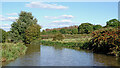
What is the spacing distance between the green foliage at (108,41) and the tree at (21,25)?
15.8 metres

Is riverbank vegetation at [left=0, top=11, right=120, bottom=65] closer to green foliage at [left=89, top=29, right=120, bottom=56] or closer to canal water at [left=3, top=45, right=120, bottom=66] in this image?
green foliage at [left=89, top=29, right=120, bottom=56]

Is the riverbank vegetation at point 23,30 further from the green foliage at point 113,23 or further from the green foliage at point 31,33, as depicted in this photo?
the green foliage at point 113,23

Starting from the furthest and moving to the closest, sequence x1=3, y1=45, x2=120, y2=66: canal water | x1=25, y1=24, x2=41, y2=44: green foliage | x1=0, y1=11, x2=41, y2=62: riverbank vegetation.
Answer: x1=0, y1=11, x2=41, y2=62: riverbank vegetation, x1=25, y1=24, x2=41, y2=44: green foliage, x1=3, y1=45, x2=120, y2=66: canal water

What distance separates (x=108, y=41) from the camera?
12750 millimetres

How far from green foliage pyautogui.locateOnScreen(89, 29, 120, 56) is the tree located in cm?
1582

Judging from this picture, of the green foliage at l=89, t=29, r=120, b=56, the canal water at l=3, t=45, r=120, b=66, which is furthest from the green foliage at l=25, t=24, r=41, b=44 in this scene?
the green foliage at l=89, t=29, r=120, b=56

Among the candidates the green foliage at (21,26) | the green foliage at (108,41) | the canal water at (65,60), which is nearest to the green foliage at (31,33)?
the green foliage at (21,26)

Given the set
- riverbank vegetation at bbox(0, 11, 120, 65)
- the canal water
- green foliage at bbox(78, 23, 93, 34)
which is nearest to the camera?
the canal water

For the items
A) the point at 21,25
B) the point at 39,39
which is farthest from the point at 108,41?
the point at 21,25

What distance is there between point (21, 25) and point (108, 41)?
18.1 meters

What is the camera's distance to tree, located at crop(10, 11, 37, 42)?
87.2ft

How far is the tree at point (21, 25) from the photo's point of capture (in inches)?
1047

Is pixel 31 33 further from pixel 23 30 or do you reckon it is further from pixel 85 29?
pixel 85 29

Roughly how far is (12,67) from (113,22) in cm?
3946
